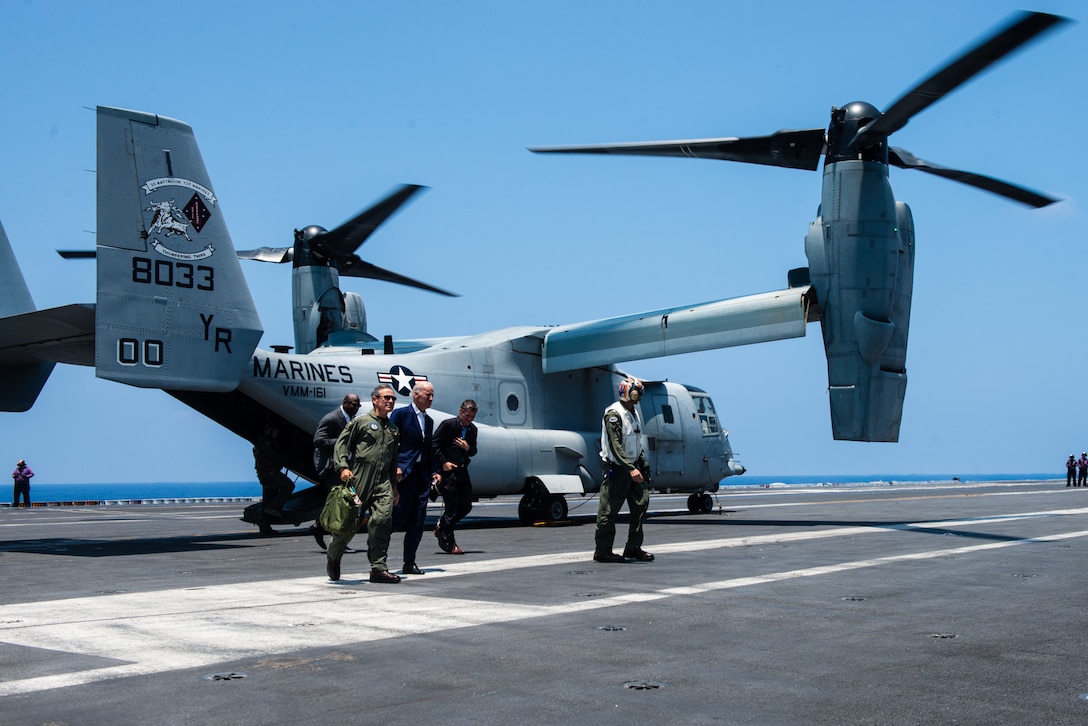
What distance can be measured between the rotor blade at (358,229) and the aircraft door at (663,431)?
6798 millimetres

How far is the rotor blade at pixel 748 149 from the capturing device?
18344 mm

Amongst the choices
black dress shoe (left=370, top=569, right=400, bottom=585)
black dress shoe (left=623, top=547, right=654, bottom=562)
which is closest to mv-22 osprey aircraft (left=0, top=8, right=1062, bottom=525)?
black dress shoe (left=370, top=569, right=400, bottom=585)

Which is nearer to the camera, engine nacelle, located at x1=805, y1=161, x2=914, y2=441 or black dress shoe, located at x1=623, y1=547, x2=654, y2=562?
black dress shoe, located at x1=623, y1=547, x2=654, y2=562

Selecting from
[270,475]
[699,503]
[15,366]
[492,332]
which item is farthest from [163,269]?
[699,503]

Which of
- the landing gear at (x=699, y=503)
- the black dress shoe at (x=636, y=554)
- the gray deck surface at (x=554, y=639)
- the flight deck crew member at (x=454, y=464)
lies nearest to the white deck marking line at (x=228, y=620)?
the gray deck surface at (x=554, y=639)

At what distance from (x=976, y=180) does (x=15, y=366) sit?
55.7 ft

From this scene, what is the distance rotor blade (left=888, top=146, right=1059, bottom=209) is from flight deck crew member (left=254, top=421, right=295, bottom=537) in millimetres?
12174

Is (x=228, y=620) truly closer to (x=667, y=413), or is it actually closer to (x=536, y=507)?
(x=536, y=507)

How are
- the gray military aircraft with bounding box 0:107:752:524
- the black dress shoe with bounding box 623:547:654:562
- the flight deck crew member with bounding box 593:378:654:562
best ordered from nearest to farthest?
the flight deck crew member with bounding box 593:378:654:562 < the black dress shoe with bounding box 623:547:654:562 < the gray military aircraft with bounding box 0:107:752:524

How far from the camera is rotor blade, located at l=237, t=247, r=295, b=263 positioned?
24.6 m

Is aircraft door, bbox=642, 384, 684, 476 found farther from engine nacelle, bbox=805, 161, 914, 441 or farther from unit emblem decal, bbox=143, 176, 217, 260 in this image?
unit emblem decal, bbox=143, 176, 217, 260

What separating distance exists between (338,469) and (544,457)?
10356 mm

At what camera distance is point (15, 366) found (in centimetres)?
1576

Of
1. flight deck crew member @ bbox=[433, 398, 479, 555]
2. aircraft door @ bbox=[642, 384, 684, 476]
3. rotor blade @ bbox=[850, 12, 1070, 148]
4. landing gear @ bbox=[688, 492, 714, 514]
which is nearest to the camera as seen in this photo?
flight deck crew member @ bbox=[433, 398, 479, 555]
